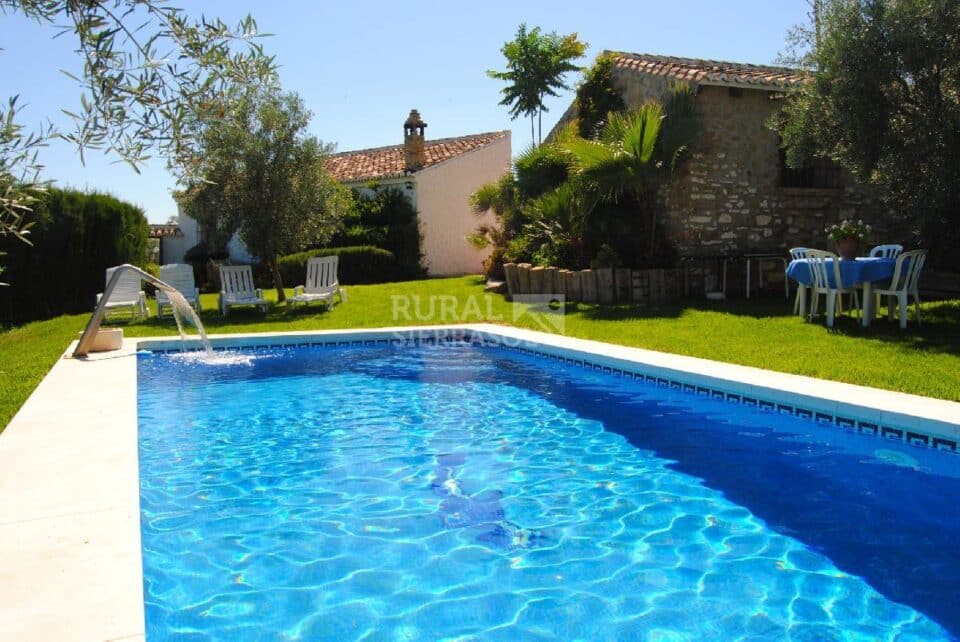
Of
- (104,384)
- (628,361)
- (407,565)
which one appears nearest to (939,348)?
(628,361)

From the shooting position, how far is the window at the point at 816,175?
16016 mm

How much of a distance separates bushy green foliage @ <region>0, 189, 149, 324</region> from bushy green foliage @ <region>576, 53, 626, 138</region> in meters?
12.8

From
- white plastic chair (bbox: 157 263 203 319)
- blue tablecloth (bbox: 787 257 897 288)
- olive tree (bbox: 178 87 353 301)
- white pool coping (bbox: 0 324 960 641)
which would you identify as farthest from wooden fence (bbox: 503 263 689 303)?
white plastic chair (bbox: 157 263 203 319)

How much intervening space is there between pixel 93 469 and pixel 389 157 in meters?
27.5

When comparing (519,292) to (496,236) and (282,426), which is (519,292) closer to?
(496,236)

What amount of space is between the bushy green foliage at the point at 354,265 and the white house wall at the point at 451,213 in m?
2.42

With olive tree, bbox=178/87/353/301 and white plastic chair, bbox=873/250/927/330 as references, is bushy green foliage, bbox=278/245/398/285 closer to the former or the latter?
olive tree, bbox=178/87/353/301

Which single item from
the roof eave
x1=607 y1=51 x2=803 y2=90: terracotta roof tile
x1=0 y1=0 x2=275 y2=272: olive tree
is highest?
x1=607 y1=51 x2=803 y2=90: terracotta roof tile

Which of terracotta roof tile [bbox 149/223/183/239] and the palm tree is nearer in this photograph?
the palm tree

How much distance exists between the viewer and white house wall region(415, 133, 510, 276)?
1052 inches

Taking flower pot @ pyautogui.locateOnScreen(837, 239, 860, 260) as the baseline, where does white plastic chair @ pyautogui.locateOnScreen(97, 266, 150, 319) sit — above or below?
below

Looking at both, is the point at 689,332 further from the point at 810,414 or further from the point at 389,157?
the point at 389,157

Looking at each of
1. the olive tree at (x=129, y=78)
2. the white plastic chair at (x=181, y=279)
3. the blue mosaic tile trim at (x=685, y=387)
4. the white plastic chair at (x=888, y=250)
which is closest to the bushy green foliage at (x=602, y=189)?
the white plastic chair at (x=888, y=250)

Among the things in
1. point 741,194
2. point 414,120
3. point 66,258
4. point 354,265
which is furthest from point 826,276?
point 414,120
